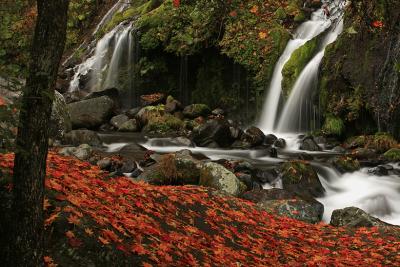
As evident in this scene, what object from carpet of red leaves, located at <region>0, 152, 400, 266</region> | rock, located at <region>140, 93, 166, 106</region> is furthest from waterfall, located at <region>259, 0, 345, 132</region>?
carpet of red leaves, located at <region>0, 152, 400, 266</region>

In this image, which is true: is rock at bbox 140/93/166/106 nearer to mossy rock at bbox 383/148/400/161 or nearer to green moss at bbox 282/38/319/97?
green moss at bbox 282/38/319/97

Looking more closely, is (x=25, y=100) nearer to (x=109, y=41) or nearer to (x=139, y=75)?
(x=139, y=75)

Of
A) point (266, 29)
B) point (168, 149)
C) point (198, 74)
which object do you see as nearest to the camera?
point (168, 149)

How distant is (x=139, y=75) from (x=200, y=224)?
1854 cm

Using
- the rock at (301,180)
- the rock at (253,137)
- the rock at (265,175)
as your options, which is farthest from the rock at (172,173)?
the rock at (253,137)

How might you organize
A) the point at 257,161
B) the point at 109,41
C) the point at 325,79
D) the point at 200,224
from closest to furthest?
the point at 200,224
the point at 257,161
the point at 325,79
the point at 109,41

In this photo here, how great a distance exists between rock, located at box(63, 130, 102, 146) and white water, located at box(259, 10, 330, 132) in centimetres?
707

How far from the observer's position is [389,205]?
33.6ft

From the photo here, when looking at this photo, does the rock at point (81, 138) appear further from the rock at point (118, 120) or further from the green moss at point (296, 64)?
the green moss at point (296, 64)

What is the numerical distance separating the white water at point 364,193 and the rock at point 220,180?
2011 mm

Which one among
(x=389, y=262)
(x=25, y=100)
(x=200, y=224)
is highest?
(x=25, y=100)

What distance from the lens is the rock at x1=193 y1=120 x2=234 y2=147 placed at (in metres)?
15.4

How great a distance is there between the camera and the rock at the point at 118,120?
18984mm

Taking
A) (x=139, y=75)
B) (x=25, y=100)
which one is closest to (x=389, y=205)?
(x=25, y=100)
